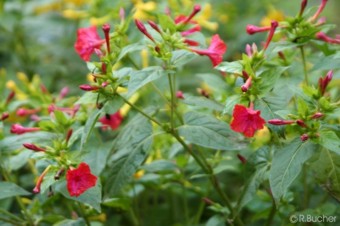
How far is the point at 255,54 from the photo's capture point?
1260 mm

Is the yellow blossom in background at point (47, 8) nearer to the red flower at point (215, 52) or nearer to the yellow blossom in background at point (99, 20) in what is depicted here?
the yellow blossom in background at point (99, 20)

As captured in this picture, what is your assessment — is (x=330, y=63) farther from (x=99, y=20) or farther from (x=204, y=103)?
(x=99, y=20)

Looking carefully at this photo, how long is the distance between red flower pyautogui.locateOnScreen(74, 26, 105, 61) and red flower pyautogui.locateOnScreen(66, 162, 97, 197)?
32 cm

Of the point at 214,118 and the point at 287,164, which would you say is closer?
the point at 287,164

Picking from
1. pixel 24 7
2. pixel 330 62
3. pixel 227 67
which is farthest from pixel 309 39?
pixel 24 7

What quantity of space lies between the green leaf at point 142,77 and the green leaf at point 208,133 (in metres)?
0.18

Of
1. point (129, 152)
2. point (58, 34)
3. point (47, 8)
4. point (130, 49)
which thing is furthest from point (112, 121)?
point (47, 8)

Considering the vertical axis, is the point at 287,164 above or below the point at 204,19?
below

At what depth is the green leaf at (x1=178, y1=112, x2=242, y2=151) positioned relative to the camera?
4.18 ft

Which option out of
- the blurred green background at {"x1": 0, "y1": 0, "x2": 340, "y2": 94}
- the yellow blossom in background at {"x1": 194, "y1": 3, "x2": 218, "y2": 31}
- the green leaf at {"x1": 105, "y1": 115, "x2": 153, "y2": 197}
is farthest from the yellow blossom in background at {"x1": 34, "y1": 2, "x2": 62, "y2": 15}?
the green leaf at {"x1": 105, "y1": 115, "x2": 153, "y2": 197}

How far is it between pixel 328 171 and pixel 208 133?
11.0 inches

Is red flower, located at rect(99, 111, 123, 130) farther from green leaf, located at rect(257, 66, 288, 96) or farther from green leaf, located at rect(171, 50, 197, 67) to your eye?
green leaf, located at rect(257, 66, 288, 96)

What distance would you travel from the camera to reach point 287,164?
1.15 meters

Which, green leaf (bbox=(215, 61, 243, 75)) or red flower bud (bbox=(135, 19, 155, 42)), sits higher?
red flower bud (bbox=(135, 19, 155, 42))
